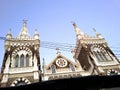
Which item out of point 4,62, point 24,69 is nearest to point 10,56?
point 4,62

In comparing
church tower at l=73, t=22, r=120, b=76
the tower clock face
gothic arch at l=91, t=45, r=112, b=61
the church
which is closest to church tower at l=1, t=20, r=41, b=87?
the church

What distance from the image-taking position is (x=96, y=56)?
28.7m

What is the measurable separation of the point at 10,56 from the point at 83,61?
1361cm

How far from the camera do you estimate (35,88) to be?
8883 millimetres

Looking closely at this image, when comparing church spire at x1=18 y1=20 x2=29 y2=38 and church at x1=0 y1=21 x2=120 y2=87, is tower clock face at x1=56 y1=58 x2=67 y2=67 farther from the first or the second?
church spire at x1=18 y1=20 x2=29 y2=38

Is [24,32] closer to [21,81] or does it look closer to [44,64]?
[44,64]

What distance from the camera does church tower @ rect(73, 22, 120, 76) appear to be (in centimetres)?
2597

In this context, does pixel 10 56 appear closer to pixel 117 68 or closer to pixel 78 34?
pixel 78 34

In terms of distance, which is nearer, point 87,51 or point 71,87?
point 71,87

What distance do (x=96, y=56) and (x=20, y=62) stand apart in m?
13.3

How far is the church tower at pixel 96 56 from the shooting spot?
2597 centimetres

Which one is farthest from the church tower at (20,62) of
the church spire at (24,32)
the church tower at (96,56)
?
the church tower at (96,56)

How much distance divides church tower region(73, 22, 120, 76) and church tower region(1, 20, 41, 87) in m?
8.85

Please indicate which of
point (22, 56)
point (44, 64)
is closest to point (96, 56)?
point (44, 64)
